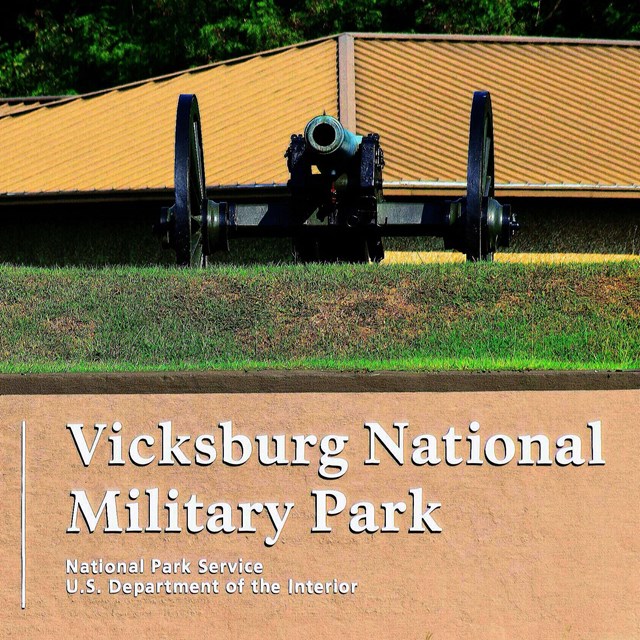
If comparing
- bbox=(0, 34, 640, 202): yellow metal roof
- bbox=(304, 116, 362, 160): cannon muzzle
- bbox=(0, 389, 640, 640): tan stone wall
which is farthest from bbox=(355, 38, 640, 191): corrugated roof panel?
bbox=(0, 389, 640, 640): tan stone wall

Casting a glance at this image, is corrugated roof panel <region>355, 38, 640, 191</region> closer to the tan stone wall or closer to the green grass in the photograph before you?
the green grass

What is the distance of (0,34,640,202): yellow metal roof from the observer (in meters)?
16.8

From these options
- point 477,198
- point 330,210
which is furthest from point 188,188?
point 477,198

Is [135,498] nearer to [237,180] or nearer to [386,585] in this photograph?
[386,585]

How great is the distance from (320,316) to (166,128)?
28.7 feet

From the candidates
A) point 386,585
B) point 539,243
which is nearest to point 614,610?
point 386,585

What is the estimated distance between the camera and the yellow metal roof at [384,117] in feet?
55.0

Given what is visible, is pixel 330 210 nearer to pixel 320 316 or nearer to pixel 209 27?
pixel 320 316

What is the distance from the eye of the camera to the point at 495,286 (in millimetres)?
10227

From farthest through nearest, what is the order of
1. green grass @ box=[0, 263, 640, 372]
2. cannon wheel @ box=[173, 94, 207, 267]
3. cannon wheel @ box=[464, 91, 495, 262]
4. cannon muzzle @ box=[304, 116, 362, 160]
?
cannon muzzle @ box=[304, 116, 362, 160] < cannon wheel @ box=[173, 94, 207, 267] < cannon wheel @ box=[464, 91, 495, 262] < green grass @ box=[0, 263, 640, 372]

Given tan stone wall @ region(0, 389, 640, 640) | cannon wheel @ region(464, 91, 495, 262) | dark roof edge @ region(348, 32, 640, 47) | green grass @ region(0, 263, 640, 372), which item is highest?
dark roof edge @ region(348, 32, 640, 47)

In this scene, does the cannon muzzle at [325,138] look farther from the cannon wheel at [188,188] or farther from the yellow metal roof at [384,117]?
the yellow metal roof at [384,117]

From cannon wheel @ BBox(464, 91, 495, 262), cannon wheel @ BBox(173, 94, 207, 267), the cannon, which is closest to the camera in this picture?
cannon wheel @ BBox(464, 91, 495, 262)

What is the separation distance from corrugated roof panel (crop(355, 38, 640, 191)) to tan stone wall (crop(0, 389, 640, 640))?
8392 millimetres
